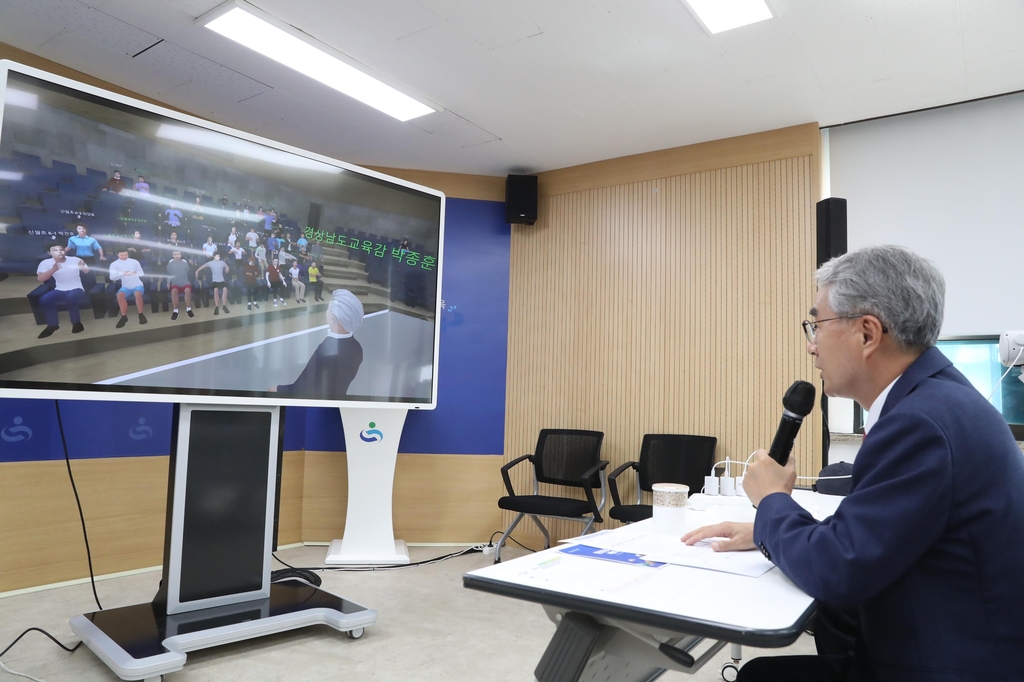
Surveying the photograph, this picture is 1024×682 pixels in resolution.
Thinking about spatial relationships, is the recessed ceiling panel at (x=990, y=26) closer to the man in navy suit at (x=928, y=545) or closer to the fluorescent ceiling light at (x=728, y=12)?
the fluorescent ceiling light at (x=728, y=12)

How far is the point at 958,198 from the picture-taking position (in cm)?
430

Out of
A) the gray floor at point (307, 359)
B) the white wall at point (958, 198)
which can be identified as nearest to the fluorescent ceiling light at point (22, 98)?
the gray floor at point (307, 359)

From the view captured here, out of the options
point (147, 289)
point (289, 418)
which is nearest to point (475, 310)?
point (289, 418)

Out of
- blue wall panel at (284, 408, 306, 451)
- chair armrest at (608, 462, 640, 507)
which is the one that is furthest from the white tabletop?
blue wall panel at (284, 408, 306, 451)

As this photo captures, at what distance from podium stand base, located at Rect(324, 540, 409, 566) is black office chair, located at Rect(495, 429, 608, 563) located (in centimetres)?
72

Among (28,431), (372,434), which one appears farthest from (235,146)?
(372,434)

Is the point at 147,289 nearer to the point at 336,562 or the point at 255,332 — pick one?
the point at 255,332

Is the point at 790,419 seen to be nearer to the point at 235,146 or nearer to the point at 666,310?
the point at 235,146

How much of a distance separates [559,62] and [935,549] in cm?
354

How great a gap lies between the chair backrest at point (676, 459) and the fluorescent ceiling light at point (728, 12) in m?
2.67

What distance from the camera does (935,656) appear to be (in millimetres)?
1086

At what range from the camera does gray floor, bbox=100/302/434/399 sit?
2955 millimetres

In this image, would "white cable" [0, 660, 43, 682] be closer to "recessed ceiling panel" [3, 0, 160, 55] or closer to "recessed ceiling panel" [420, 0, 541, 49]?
"recessed ceiling panel" [3, 0, 160, 55]

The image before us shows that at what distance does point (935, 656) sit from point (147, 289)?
9.60 ft
